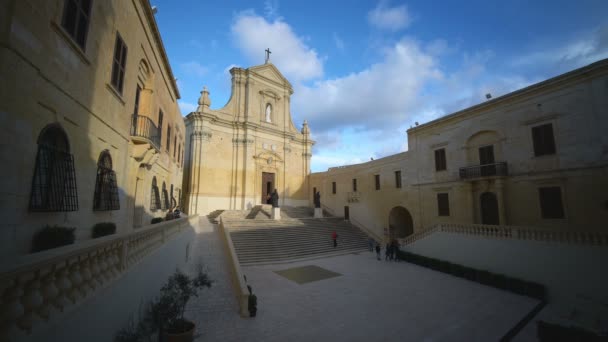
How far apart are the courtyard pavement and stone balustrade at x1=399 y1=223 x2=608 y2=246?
8.94ft

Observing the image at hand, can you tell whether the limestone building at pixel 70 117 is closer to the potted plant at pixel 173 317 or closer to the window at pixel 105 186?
the window at pixel 105 186

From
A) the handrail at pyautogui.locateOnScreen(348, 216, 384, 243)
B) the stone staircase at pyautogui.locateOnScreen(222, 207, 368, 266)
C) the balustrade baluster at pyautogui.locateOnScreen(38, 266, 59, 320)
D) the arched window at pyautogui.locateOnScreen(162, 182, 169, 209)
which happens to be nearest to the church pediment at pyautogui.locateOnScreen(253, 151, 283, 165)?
the stone staircase at pyautogui.locateOnScreen(222, 207, 368, 266)

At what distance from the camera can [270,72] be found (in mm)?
29438

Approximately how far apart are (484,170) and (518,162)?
5.63 feet

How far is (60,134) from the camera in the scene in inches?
191

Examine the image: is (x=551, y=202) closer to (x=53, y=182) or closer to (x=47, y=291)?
(x=47, y=291)

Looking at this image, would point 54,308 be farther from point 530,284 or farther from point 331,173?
point 331,173

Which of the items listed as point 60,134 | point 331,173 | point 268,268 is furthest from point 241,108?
point 60,134

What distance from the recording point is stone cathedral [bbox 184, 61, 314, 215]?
2433cm

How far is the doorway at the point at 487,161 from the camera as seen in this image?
50.2 feet

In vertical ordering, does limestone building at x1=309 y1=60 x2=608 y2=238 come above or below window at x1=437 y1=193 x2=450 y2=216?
above

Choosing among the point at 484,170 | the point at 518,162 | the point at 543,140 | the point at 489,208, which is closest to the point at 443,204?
the point at 489,208

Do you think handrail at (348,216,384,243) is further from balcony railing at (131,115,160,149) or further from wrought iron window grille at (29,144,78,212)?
wrought iron window grille at (29,144,78,212)

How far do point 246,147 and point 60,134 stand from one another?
70.8ft
